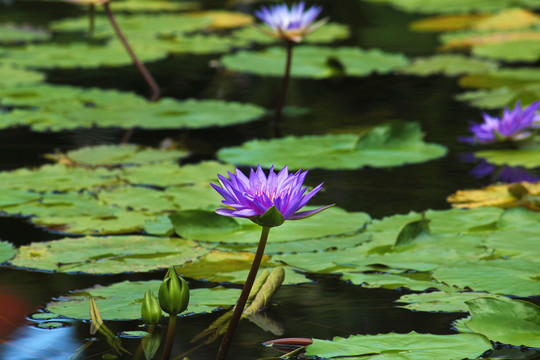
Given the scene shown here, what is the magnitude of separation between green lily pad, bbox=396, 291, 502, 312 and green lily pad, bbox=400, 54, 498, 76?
2432mm

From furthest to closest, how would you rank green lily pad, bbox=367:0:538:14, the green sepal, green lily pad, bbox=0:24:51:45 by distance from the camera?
1. green lily pad, bbox=367:0:538:14
2. green lily pad, bbox=0:24:51:45
3. the green sepal

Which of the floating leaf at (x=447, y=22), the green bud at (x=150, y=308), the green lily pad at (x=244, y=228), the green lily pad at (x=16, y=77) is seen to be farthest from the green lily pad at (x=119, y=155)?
the floating leaf at (x=447, y=22)

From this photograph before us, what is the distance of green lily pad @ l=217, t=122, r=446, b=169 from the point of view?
7.76 feet

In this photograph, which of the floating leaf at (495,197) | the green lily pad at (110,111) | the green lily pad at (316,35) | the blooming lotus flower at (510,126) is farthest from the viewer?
the green lily pad at (316,35)

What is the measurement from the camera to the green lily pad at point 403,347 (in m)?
1.15

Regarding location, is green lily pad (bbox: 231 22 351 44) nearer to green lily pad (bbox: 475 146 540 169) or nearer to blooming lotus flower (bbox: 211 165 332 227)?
green lily pad (bbox: 475 146 540 169)

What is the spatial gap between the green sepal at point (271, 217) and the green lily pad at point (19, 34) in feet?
13.2

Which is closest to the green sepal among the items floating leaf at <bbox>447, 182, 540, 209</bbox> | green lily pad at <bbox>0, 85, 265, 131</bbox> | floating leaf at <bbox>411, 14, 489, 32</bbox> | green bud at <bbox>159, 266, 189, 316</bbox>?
green bud at <bbox>159, 266, 189, 316</bbox>

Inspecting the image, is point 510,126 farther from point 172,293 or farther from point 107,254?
point 172,293

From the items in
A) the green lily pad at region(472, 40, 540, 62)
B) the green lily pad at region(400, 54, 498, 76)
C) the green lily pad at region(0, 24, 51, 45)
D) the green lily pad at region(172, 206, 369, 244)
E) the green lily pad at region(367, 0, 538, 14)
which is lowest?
the green lily pad at region(172, 206, 369, 244)

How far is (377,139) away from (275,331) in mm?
1310

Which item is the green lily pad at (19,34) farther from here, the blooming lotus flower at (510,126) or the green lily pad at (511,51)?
the blooming lotus flower at (510,126)

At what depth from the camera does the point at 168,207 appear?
78.2 inches

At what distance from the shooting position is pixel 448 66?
3807 millimetres
